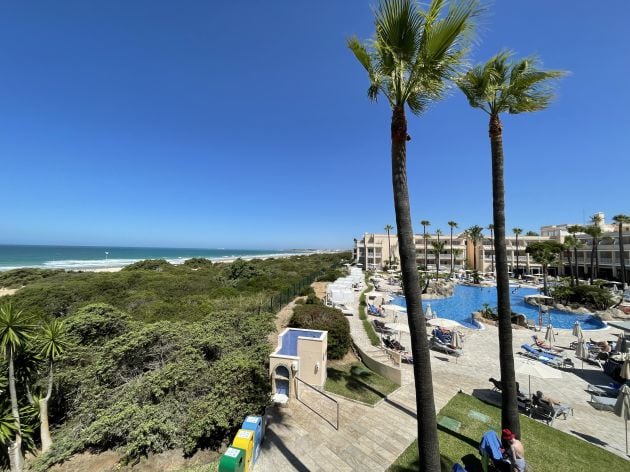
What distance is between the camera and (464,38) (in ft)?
13.4

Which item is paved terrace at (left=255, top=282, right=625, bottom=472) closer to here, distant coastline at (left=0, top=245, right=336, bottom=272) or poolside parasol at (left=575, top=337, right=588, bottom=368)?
poolside parasol at (left=575, top=337, right=588, bottom=368)

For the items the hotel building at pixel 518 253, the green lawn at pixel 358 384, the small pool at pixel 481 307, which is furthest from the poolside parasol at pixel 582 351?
the hotel building at pixel 518 253

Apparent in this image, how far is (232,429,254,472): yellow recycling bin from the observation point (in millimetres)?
5602

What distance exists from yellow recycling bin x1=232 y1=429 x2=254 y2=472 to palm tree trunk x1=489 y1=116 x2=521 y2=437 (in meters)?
5.49

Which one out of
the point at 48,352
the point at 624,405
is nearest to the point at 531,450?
the point at 624,405

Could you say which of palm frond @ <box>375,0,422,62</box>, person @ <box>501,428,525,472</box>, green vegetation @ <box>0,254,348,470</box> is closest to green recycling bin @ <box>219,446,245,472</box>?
green vegetation @ <box>0,254,348,470</box>

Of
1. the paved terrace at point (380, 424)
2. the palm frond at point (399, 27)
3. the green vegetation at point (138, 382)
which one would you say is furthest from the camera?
the green vegetation at point (138, 382)

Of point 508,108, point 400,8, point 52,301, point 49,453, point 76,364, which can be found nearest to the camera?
point 400,8

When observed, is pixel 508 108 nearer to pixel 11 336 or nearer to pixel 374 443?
pixel 374 443

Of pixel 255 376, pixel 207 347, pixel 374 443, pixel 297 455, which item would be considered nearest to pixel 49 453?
pixel 207 347

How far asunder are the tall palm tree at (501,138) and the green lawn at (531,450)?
110cm

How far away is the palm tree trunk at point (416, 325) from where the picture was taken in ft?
14.1

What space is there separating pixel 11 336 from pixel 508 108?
12.8 m

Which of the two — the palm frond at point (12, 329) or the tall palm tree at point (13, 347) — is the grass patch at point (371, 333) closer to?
the tall palm tree at point (13, 347)
